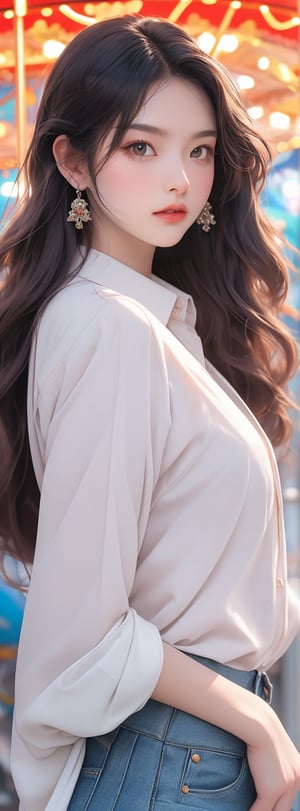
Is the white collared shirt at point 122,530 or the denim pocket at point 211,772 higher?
the white collared shirt at point 122,530

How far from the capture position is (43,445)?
129 centimetres

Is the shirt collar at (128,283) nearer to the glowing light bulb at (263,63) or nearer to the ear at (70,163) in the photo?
the ear at (70,163)

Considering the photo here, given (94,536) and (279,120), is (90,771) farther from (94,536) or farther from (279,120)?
(279,120)

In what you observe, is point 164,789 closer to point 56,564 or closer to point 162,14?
point 56,564

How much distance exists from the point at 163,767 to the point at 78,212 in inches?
28.7

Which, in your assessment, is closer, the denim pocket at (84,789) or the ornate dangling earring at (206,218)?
the denim pocket at (84,789)

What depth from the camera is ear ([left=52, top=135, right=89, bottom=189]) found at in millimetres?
1316

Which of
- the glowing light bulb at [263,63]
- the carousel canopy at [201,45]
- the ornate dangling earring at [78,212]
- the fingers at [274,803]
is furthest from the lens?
the glowing light bulb at [263,63]

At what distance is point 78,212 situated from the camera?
1.35 meters

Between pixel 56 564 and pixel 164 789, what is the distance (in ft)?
0.99

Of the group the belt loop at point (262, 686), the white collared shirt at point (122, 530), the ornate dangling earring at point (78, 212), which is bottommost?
the belt loop at point (262, 686)

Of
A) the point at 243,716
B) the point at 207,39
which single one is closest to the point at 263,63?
the point at 207,39

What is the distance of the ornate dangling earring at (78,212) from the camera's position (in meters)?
1.34

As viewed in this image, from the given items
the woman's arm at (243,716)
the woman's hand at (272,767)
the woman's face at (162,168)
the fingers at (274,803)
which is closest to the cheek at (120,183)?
the woman's face at (162,168)
